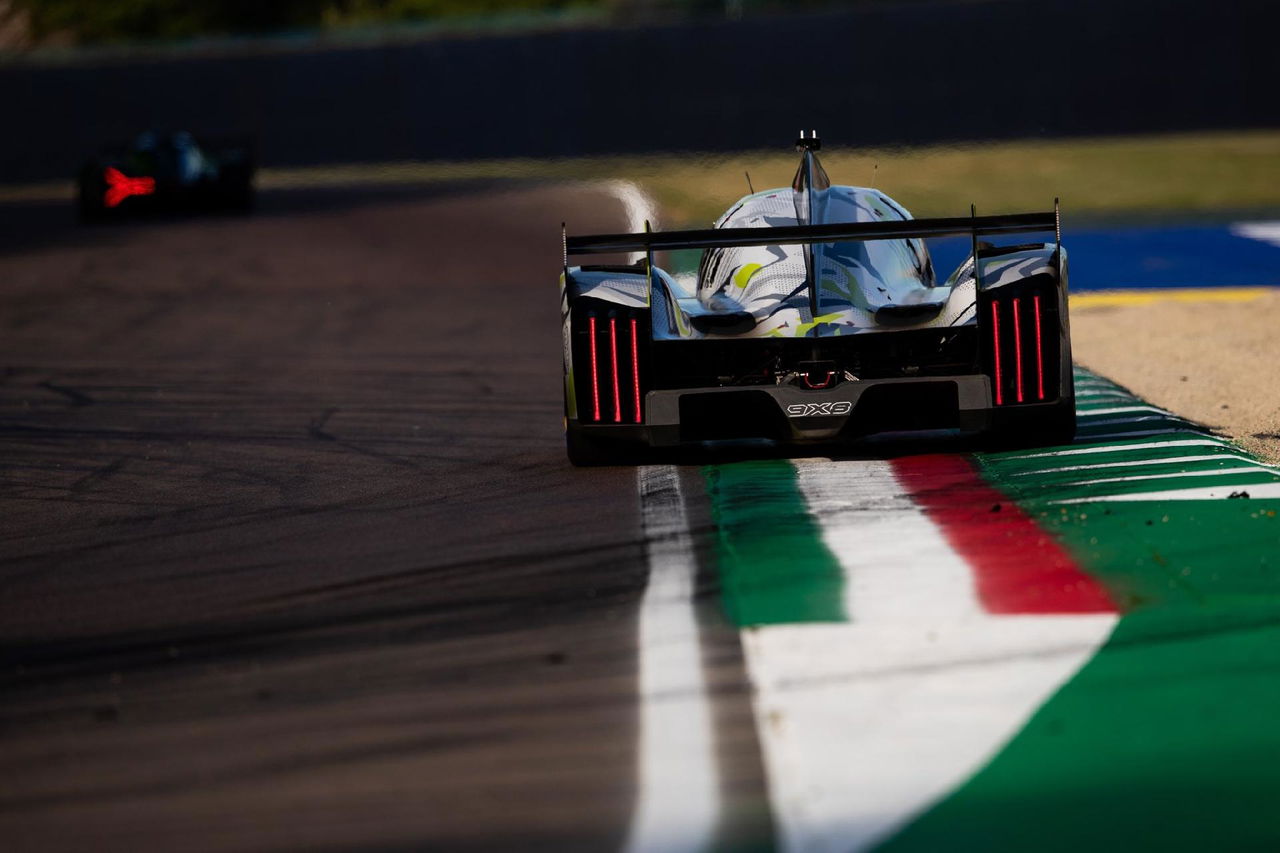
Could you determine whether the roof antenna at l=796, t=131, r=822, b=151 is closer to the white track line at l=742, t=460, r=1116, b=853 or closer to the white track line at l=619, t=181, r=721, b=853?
the white track line at l=619, t=181, r=721, b=853

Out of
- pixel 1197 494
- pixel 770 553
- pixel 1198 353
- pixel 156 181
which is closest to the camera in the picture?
pixel 770 553

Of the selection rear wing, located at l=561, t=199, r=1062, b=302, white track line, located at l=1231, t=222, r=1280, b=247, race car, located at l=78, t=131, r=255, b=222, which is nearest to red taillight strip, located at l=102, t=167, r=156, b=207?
race car, located at l=78, t=131, r=255, b=222

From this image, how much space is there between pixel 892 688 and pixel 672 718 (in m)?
0.56

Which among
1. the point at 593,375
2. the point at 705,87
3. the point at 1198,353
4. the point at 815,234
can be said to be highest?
the point at 705,87

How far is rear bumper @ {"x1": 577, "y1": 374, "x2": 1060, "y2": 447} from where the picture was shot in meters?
6.92

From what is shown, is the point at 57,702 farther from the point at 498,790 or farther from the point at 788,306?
the point at 788,306

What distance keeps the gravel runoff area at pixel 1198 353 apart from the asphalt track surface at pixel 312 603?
3096 millimetres

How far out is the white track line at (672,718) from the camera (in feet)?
11.7

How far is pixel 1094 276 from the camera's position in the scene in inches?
632

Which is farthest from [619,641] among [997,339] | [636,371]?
[997,339]

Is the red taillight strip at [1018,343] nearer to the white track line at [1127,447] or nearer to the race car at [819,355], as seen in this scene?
the race car at [819,355]

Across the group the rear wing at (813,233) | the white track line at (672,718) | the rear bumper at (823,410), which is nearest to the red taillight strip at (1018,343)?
the rear bumper at (823,410)

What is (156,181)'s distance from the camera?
81.0 ft

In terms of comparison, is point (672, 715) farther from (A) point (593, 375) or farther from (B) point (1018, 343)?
(B) point (1018, 343)
